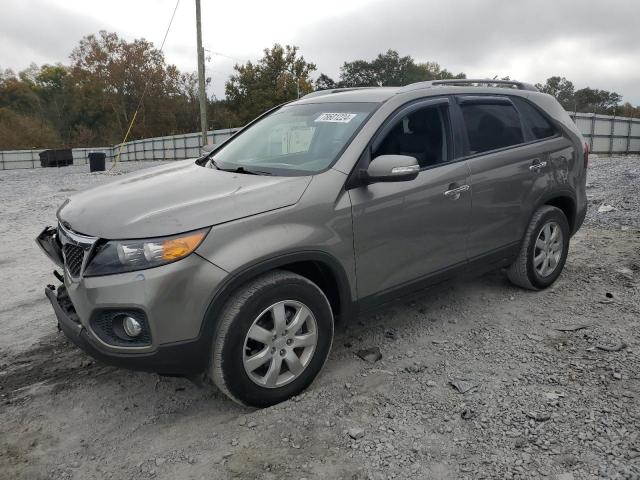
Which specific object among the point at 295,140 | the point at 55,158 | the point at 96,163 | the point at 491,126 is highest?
the point at 491,126

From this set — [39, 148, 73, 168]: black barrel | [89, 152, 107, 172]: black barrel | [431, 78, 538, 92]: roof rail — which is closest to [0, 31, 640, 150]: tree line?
[39, 148, 73, 168]: black barrel

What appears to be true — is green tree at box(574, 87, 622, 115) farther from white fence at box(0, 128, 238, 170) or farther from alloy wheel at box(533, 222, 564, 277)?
alloy wheel at box(533, 222, 564, 277)

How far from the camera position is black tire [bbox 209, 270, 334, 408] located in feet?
8.57

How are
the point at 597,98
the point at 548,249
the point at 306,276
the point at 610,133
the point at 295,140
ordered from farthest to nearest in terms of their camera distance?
the point at 597,98 → the point at 610,133 → the point at 548,249 → the point at 295,140 → the point at 306,276

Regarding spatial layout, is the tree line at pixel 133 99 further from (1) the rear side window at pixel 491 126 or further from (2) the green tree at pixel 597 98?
(1) the rear side window at pixel 491 126

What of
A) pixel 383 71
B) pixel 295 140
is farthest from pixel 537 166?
pixel 383 71

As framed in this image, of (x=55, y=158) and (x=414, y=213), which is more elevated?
(x=55, y=158)

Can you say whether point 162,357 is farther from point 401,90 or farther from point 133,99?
point 133,99

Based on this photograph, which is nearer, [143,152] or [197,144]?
[197,144]

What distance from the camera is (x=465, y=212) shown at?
Result: 369cm

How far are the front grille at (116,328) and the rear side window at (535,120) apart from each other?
11.6 ft

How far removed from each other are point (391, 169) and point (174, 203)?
4.10 feet

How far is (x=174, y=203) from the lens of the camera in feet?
9.00

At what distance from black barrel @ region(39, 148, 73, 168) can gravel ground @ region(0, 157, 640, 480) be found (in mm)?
29969
